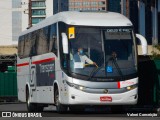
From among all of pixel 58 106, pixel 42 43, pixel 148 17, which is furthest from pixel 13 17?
pixel 58 106

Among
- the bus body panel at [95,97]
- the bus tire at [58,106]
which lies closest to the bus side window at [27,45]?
the bus tire at [58,106]

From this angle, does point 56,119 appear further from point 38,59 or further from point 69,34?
point 38,59

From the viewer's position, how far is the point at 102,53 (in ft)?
76.3

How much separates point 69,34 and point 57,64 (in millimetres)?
1400

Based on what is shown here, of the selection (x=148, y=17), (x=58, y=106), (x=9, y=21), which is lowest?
(x=9, y=21)

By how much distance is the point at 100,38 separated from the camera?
2358 cm

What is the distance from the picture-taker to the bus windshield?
75.9 feet

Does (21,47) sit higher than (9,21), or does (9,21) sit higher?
(21,47)

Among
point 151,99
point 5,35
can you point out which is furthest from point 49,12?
Answer: point 151,99

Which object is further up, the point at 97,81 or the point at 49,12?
the point at 97,81

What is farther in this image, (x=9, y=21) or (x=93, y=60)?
(x=9, y=21)

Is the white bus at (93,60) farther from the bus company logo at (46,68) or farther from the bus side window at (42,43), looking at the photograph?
the bus side window at (42,43)

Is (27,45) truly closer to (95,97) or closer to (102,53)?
(102,53)

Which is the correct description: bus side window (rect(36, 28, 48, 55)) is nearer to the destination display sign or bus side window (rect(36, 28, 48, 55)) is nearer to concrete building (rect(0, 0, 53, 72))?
the destination display sign
